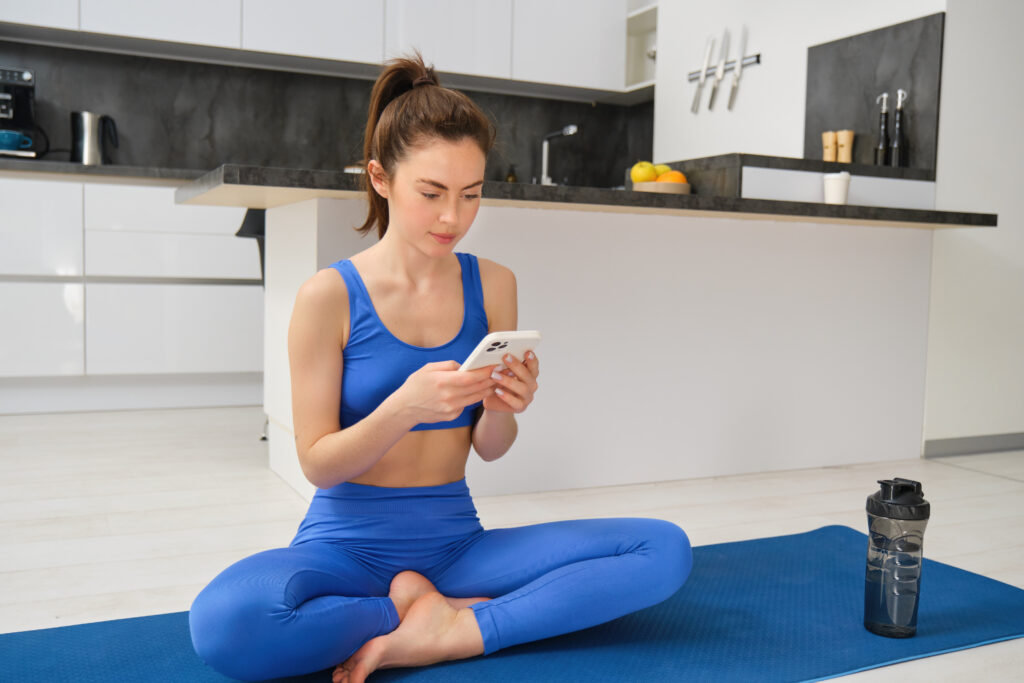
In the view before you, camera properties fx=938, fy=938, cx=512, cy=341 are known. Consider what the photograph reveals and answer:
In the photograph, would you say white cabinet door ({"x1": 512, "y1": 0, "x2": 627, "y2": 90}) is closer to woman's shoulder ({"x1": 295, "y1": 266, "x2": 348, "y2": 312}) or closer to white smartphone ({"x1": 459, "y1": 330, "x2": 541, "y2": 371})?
woman's shoulder ({"x1": 295, "y1": 266, "x2": 348, "y2": 312})

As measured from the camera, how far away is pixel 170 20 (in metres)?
4.38

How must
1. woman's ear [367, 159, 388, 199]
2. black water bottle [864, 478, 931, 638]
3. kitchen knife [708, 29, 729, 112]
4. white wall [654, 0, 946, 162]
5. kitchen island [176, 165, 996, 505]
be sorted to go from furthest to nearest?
kitchen knife [708, 29, 729, 112], white wall [654, 0, 946, 162], kitchen island [176, 165, 996, 505], black water bottle [864, 478, 931, 638], woman's ear [367, 159, 388, 199]

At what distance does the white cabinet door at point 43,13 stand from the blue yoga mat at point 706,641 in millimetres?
3433

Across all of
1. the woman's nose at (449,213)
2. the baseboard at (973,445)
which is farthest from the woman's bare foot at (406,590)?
the baseboard at (973,445)

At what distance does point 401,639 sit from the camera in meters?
1.42

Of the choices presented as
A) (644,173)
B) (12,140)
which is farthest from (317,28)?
(644,173)

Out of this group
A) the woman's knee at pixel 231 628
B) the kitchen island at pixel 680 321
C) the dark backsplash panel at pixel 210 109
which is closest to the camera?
the woman's knee at pixel 231 628

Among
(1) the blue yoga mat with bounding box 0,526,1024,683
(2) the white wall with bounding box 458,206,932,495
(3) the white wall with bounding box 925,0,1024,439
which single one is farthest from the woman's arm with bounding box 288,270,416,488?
(3) the white wall with bounding box 925,0,1024,439

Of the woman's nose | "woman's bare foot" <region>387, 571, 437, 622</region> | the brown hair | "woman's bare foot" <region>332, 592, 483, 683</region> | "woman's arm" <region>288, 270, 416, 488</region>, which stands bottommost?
"woman's bare foot" <region>332, 592, 483, 683</region>

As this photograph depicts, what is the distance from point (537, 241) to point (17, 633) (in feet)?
5.37

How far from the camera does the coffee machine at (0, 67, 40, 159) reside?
4246 mm

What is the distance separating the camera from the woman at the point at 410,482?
1.33 meters

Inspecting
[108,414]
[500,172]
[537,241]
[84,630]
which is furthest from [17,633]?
[500,172]

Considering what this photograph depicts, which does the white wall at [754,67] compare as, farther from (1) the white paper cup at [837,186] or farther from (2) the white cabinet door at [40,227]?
(2) the white cabinet door at [40,227]
